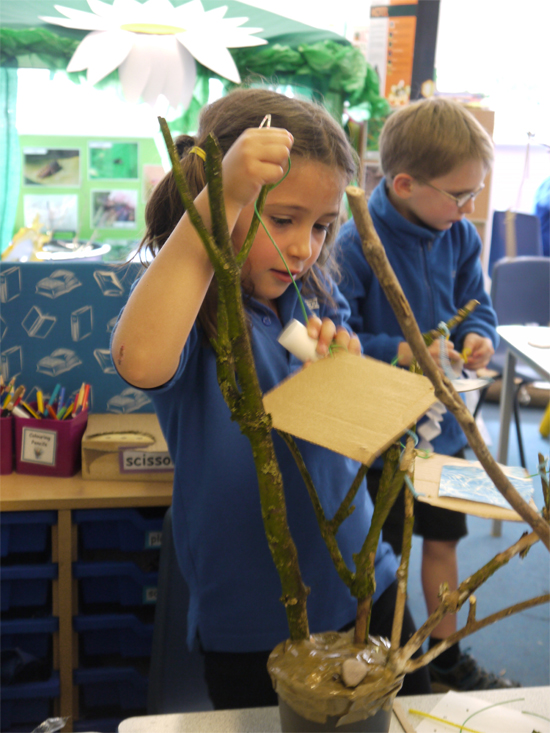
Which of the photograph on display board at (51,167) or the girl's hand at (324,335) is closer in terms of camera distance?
the girl's hand at (324,335)

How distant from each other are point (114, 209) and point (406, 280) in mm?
1659

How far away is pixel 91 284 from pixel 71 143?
1.36 meters

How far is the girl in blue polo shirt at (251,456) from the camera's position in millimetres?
696

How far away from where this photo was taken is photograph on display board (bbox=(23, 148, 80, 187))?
2.61 meters

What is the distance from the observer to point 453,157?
4.50 feet

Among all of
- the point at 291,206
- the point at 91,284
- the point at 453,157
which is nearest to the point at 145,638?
the point at 91,284

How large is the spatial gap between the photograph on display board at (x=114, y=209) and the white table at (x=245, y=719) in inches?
92.5

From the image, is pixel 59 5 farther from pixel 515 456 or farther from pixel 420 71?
pixel 515 456

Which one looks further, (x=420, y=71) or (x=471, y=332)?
(x=420, y=71)

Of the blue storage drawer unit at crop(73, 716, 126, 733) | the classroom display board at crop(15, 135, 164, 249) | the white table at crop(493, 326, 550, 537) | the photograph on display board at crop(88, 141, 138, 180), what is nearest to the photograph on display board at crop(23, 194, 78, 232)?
the classroom display board at crop(15, 135, 164, 249)

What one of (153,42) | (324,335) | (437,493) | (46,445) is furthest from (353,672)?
(153,42)

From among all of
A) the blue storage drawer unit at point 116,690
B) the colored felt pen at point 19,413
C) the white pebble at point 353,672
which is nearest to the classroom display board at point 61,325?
the colored felt pen at point 19,413

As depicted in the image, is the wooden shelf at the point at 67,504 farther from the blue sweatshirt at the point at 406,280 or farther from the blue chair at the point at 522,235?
the blue chair at the point at 522,235

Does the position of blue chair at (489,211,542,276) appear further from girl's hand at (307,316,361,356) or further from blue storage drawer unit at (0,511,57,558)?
girl's hand at (307,316,361,356)
